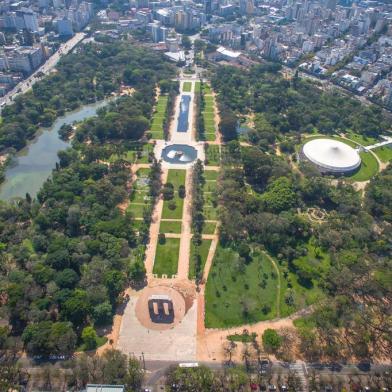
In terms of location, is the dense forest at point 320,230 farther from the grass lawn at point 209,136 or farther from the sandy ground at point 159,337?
the sandy ground at point 159,337

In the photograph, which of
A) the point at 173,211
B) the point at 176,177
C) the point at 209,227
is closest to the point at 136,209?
the point at 173,211

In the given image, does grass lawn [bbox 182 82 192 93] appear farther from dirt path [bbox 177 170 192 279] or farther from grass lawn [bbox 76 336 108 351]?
grass lawn [bbox 76 336 108 351]

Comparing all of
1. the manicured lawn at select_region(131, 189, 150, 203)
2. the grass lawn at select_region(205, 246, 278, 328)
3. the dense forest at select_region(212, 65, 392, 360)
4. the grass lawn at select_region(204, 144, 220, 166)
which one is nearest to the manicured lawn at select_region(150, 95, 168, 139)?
the grass lawn at select_region(204, 144, 220, 166)

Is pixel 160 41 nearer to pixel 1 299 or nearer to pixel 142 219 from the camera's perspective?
pixel 142 219

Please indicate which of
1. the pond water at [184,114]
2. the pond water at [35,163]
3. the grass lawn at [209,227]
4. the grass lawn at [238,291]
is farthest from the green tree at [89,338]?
the pond water at [184,114]

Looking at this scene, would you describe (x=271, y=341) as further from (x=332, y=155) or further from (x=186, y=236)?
(x=332, y=155)

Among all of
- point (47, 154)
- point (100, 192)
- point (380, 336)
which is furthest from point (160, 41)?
point (380, 336)
